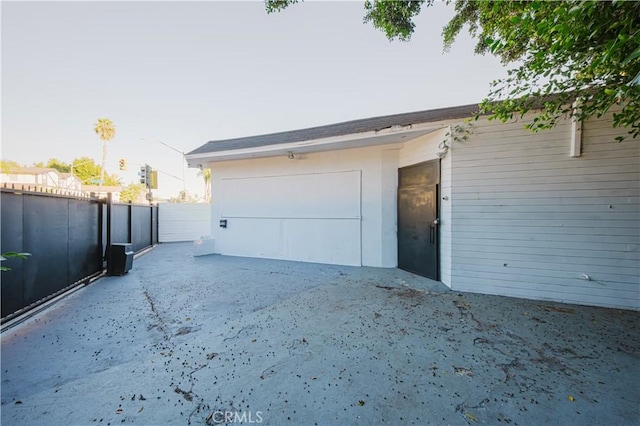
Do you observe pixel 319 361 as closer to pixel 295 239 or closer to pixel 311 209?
pixel 311 209

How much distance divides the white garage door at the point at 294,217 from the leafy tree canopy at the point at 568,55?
145 inches

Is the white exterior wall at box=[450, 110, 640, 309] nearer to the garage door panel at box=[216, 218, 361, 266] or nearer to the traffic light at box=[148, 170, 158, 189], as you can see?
the garage door panel at box=[216, 218, 361, 266]

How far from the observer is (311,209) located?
22.9 feet

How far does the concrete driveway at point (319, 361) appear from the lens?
162 cm

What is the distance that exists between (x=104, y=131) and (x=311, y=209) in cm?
2701

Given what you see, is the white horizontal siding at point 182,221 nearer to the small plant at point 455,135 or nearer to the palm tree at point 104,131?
the small plant at point 455,135

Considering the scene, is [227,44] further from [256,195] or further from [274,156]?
[256,195]

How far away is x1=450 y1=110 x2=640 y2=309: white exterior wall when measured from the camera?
366cm

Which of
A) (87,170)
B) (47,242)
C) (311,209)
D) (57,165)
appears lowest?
(47,242)

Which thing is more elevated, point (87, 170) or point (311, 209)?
point (87, 170)

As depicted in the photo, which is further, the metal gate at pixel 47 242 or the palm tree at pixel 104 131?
the palm tree at pixel 104 131

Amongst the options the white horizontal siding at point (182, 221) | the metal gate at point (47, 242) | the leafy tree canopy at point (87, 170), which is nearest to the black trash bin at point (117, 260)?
the metal gate at point (47, 242)

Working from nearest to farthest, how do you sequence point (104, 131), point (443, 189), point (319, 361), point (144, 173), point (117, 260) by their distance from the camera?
point (319, 361) < point (443, 189) < point (117, 260) < point (144, 173) < point (104, 131)

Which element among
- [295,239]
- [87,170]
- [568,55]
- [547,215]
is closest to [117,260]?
[295,239]
